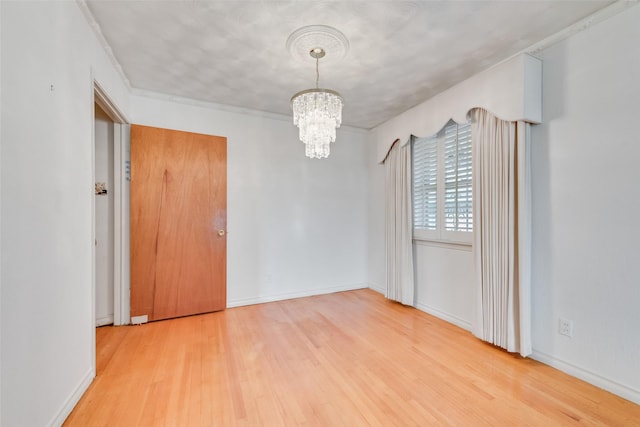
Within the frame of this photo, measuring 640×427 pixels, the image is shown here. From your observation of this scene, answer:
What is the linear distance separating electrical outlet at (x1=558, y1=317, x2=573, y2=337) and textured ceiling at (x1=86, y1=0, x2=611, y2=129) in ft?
7.19

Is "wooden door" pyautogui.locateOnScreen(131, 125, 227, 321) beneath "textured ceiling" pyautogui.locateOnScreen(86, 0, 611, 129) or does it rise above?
beneath

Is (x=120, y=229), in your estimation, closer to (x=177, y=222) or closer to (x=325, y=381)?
(x=177, y=222)

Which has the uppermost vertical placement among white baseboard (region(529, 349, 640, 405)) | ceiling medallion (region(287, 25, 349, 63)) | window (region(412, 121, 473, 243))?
ceiling medallion (region(287, 25, 349, 63))

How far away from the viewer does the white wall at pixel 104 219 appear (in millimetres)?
2959

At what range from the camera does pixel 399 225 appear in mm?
3559

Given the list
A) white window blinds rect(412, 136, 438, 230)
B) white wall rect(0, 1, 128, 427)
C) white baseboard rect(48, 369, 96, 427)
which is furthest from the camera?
white window blinds rect(412, 136, 438, 230)

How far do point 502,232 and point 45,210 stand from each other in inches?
124

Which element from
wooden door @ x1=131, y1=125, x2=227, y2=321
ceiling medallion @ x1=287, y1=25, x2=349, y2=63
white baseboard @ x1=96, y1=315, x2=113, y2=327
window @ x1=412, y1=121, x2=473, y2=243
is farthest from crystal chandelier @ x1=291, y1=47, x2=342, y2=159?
white baseboard @ x1=96, y1=315, x2=113, y2=327

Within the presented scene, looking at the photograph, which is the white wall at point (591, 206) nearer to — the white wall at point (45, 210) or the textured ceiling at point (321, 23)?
the textured ceiling at point (321, 23)

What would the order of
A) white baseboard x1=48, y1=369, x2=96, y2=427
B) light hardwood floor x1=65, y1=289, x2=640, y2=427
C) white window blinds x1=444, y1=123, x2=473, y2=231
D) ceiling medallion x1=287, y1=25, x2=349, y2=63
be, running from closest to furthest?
white baseboard x1=48, y1=369, x2=96, y2=427 → light hardwood floor x1=65, y1=289, x2=640, y2=427 → ceiling medallion x1=287, y1=25, x2=349, y2=63 → white window blinds x1=444, y1=123, x2=473, y2=231

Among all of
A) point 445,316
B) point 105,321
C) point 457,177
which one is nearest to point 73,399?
point 105,321

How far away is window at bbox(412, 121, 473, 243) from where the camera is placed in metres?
2.84

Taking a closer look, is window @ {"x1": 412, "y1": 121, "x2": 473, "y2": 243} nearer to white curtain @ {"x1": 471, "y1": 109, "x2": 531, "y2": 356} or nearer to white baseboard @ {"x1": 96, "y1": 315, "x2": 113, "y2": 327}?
white curtain @ {"x1": 471, "y1": 109, "x2": 531, "y2": 356}

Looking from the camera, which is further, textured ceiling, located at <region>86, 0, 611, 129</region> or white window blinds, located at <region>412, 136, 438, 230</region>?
white window blinds, located at <region>412, 136, 438, 230</region>
